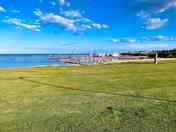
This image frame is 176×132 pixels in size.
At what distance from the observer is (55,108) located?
16.6 ft

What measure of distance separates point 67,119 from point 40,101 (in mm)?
1703

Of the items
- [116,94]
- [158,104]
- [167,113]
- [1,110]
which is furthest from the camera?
[116,94]

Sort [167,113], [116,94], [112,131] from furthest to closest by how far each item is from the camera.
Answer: [116,94], [167,113], [112,131]

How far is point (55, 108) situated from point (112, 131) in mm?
1810

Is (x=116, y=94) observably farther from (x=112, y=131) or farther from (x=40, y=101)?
(x=112, y=131)

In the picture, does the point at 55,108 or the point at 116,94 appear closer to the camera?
the point at 55,108

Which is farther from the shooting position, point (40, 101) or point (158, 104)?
point (40, 101)

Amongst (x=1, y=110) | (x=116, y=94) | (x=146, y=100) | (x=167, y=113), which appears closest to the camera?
(x=167, y=113)

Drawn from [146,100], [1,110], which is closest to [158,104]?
[146,100]

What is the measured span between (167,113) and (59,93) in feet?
11.1

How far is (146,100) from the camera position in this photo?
18.6ft

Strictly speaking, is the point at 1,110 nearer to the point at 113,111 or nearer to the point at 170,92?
the point at 113,111

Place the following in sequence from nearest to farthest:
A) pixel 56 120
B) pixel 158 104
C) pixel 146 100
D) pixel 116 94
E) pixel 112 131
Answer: pixel 112 131 → pixel 56 120 → pixel 158 104 → pixel 146 100 → pixel 116 94

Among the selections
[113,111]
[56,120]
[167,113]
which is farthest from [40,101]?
[167,113]
